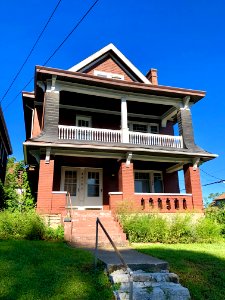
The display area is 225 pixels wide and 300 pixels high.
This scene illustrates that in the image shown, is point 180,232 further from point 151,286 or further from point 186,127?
point 186,127

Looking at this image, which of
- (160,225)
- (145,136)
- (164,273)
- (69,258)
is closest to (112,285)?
(164,273)

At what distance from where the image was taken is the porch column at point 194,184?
49.0 feet

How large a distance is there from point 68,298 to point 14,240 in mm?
5415

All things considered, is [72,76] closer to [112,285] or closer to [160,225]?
[160,225]

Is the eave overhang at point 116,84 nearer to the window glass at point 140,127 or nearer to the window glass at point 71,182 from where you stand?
the window glass at point 140,127

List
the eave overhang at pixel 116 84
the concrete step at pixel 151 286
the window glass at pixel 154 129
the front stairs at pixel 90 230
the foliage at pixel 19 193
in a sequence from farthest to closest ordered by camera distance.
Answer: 1. the window glass at pixel 154 129
2. the foliage at pixel 19 193
3. the eave overhang at pixel 116 84
4. the front stairs at pixel 90 230
5. the concrete step at pixel 151 286

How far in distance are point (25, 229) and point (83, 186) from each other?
249 inches

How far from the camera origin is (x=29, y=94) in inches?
684

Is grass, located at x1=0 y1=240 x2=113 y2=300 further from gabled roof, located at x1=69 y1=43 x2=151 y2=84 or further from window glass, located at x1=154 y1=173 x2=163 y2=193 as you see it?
gabled roof, located at x1=69 y1=43 x2=151 y2=84

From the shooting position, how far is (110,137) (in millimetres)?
15547

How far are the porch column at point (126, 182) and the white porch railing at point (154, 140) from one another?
5.61 feet

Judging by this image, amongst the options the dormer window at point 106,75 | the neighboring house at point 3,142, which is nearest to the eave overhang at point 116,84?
the dormer window at point 106,75

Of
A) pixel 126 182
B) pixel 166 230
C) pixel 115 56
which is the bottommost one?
pixel 166 230

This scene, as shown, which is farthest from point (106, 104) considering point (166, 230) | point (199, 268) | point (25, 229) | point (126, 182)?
point (199, 268)
